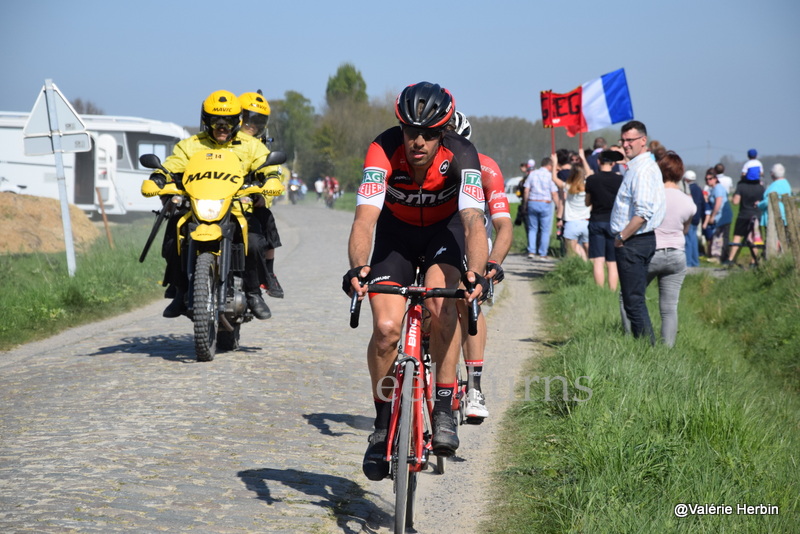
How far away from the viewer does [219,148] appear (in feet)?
30.0

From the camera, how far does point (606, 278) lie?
46.8ft

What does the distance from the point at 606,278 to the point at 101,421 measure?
363 inches

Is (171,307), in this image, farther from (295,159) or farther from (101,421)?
(295,159)

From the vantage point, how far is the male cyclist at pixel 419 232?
5.01 m

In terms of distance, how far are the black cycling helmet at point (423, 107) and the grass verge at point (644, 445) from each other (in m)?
2.08

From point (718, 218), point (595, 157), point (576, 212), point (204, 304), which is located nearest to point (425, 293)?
point (204, 304)

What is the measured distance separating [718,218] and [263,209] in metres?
14.1

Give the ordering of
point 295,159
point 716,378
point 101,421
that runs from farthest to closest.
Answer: point 295,159 → point 716,378 → point 101,421

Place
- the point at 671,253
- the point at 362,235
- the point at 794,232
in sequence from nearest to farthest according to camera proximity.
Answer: the point at 362,235 < the point at 671,253 < the point at 794,232

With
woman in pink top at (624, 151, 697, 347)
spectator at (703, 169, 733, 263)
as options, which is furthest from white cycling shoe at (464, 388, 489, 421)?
spectator at (703, 169, 733, 263)

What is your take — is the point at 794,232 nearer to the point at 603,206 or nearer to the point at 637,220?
the point at 603,206

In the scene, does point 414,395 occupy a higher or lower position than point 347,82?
lower

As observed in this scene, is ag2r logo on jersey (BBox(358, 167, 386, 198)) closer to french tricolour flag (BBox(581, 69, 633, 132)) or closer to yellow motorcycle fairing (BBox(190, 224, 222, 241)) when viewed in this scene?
yellow motorcycle fairing (BBox(190, 224, 222, 241))

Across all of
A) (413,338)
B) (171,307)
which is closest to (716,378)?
(413,338)
